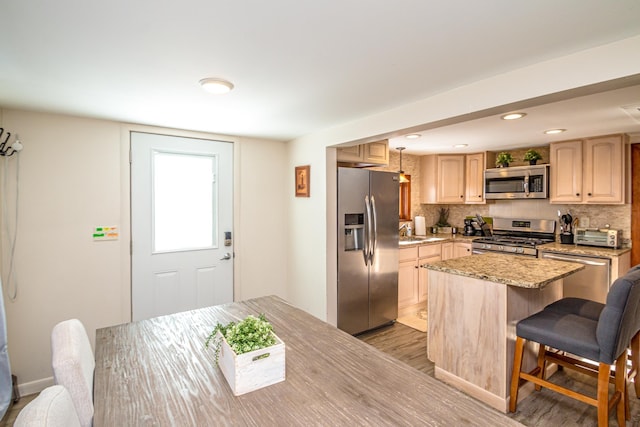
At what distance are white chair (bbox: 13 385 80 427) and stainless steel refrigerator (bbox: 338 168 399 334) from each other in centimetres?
263

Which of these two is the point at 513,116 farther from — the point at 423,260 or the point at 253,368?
the point at 253,368

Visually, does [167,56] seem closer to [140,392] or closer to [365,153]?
[140,392]

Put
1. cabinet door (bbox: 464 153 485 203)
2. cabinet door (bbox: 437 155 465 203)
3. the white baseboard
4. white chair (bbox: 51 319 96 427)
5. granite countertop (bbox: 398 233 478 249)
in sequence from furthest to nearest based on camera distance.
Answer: cabinet door (bbox: 437 155 465 203), cabinet door (bbox: 464 153 485 203), granite countertop (bbox: 398 233 478 249), the white baseboard, white chair (bbox: 51 319 96 427)

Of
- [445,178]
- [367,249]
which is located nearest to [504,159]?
[445,178]

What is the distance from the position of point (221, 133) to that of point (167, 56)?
5.85 feet

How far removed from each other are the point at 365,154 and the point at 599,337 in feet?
8.26

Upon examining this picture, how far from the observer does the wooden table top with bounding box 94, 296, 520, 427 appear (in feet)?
3.26

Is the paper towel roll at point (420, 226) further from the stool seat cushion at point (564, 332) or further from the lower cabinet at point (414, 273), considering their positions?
the stool seat cushion at point (564, 332)

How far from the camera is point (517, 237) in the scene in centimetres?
453

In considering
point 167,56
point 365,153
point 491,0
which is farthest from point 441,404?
point 365,153

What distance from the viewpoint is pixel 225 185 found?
348cm

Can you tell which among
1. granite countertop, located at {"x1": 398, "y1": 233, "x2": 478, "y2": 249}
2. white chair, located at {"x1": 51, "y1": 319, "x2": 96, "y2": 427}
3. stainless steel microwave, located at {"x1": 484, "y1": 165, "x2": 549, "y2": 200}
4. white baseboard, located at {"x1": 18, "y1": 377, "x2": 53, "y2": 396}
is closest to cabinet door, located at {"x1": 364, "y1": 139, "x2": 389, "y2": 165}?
granite countertop, located at {"x1": 398, "y1": 233, "x2": 478, "y2": 249}

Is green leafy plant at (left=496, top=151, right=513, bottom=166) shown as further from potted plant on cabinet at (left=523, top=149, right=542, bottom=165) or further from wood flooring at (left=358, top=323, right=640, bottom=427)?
wood flooring at (left=358, top=323, right=640, bottom=427)

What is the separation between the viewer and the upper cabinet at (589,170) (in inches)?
137
